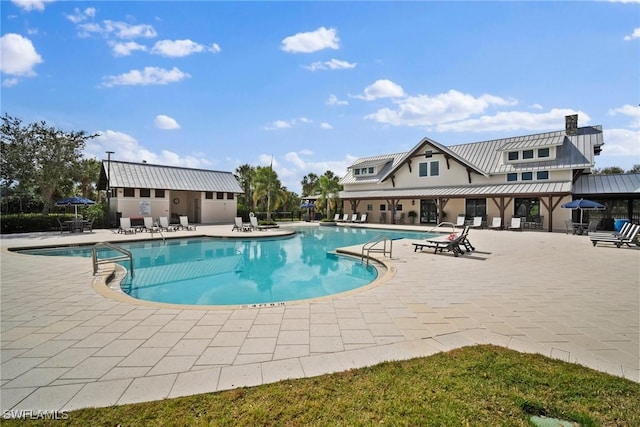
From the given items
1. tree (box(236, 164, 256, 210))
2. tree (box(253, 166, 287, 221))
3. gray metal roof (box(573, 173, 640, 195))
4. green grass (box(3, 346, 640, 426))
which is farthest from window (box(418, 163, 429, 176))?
green grass (box(3, 346, 640, 426))

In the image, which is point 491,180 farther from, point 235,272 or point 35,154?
point 35,154

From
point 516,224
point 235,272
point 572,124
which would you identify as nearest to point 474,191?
point 516,224

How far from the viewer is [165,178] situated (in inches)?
992

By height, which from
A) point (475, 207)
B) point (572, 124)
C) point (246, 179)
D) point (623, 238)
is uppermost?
point (572, 124)

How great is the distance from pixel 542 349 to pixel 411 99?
47.8ft

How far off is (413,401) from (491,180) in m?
24.9

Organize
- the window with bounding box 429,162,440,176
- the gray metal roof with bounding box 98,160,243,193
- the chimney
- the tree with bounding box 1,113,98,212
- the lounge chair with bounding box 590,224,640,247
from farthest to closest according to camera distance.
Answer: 1. the window with bounding box 429,162,440,176
2. the chimney
3. the gray metal roof with bounding box 98,160,243,193
4. the tree with bounding box 1,113,98,212
5. the lounge chair with bounding box 590,224,640,247

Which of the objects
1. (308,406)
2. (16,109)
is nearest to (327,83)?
(308,406)

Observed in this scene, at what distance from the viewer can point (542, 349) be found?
11.4 feet

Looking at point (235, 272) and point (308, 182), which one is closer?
point (235, 272)

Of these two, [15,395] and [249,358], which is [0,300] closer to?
[15,395]

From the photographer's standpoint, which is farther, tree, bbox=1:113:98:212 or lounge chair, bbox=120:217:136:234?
tree, bbox=1:113:98:212

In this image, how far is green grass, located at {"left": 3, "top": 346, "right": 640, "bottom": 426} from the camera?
2256 millimetres

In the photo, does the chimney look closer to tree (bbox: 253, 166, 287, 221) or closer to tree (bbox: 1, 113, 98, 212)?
tree (bbox: 253, 166, 287, 221)
